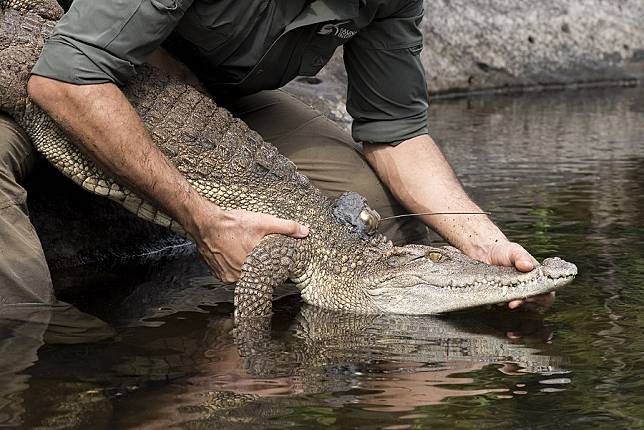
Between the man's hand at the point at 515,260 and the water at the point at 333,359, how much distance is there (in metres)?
0.07

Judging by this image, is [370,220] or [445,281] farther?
[370,220]

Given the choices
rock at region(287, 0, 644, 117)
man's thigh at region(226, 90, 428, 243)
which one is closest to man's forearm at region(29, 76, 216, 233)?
man's thigh at region(226, 90, 428, 243)

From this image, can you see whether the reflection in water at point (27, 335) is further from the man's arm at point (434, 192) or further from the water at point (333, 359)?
the man's arm at point (434, 192)

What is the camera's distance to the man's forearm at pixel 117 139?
393 centimetres

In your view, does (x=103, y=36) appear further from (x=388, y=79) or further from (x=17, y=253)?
(x=388, y=79)

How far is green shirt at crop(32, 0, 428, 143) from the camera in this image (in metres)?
3.88

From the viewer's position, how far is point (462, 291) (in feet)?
13.5

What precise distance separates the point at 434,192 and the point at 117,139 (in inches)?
55.4

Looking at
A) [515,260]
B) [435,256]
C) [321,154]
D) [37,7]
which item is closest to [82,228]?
[37,7]

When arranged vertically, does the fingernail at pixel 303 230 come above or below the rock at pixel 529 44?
below

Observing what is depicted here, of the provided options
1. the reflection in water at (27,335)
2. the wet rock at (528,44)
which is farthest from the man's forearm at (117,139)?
the wet rock at (528,44)

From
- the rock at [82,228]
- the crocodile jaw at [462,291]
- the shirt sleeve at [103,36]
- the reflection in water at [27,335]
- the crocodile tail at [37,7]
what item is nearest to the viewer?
the reflection in water at [27,335]

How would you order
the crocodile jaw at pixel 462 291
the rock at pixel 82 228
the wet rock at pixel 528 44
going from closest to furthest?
the crocodile jaw at pixel 462 291, the rock at pixel 82 228, the wet rock at pixel 528 44

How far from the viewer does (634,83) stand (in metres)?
12.3
